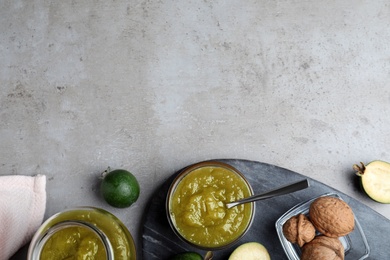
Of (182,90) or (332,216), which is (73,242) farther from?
(332,216)

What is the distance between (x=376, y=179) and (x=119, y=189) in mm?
887

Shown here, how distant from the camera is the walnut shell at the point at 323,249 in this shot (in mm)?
1767

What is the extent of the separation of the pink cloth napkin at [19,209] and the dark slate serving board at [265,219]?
0.37m

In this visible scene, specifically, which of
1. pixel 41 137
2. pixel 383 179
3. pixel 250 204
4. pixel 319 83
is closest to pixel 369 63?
pixel 319 83

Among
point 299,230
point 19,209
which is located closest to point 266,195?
point 299,230

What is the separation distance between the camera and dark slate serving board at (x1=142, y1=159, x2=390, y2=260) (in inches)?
74.4

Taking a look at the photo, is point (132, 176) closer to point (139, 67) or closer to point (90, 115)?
point (90, 115)

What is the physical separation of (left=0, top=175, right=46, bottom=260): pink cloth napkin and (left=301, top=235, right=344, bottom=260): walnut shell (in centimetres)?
89

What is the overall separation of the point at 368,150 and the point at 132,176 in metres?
0.86

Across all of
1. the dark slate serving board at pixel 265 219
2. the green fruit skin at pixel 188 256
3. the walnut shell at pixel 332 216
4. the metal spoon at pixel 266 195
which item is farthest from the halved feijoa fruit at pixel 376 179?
the green fruit skin at pixel 188 256

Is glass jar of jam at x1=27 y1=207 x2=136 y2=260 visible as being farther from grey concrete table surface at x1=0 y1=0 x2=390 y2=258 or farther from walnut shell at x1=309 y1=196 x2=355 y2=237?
walnut shell at x1=309 y1=196 x2=355 y2=237

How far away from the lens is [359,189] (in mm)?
2016

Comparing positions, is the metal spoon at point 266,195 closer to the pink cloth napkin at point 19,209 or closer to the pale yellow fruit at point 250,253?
the pale yellow fruit at point 250,253

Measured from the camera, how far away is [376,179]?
6.44 feet
